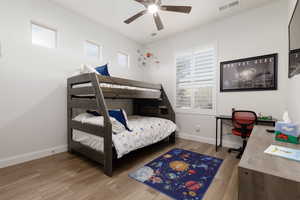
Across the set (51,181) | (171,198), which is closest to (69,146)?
(51,181)

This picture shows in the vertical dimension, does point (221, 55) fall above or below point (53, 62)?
above

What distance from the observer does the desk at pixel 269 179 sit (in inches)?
25.1

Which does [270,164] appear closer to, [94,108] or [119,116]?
[119,116]

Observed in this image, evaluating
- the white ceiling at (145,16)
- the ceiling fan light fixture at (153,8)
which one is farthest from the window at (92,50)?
the ceiling fan light fixture at (153,8)

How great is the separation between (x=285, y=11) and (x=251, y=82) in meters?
1.35

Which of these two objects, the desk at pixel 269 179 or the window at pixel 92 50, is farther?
the window at pixel 92 50

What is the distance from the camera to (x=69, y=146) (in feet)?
8.73

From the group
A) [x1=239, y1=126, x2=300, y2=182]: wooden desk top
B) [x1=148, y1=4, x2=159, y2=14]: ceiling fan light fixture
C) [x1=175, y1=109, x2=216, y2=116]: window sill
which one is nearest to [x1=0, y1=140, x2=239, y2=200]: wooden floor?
[x1=239, y1=126, x2=300, y2=182]: wooden desk top

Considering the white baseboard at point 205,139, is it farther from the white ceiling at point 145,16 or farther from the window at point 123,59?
the white ceiling at point 145,16

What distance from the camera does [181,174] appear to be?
1.89m

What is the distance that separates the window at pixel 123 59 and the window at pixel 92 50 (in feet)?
2.18

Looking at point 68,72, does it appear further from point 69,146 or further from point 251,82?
point 251,82

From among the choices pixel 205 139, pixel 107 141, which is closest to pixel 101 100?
pixel 107 141

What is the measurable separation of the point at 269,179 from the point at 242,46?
2973 mm
